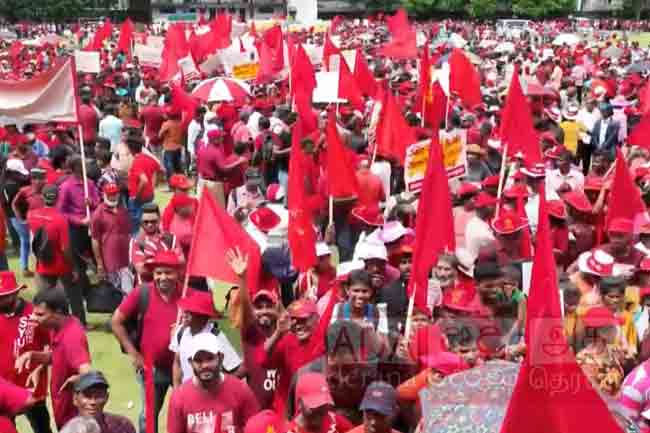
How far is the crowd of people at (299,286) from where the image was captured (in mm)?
4582

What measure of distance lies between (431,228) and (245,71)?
38.8 feet

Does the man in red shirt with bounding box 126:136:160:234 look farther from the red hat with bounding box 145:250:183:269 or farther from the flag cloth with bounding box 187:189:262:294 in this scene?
the red hat with bounding box 145:250:183:269

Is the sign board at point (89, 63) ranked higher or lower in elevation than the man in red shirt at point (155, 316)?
lower

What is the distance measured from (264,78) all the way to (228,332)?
10.1 metres

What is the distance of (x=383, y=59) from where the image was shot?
2770cm

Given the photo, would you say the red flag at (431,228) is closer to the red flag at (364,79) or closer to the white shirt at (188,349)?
the white shirt at (188,349)

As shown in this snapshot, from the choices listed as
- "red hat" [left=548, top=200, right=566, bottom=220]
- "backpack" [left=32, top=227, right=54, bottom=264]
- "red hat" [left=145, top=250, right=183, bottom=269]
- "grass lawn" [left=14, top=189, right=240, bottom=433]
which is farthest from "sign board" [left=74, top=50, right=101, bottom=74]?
"red hat" [left=145, top=250, right=183, bottom=269]

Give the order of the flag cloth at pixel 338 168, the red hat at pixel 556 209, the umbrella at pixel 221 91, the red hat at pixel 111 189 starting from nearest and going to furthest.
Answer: the red hat at pixel 556 209 < the red hat at pixel 111 189 < the flag cloth at pixel 338 168 < the umbrella at pixel 221 91

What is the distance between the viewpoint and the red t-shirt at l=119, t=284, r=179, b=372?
18.6ft

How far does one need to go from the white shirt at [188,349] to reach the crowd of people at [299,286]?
0.06 ft

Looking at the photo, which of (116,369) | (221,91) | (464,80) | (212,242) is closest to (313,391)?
(212,242)

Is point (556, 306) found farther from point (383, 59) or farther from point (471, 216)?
point (383, 59)

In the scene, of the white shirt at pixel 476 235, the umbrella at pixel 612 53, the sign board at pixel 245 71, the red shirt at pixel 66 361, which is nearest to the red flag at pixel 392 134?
the white shirt at pixel 476 235

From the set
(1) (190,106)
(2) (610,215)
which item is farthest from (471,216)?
(1) (190,106)
